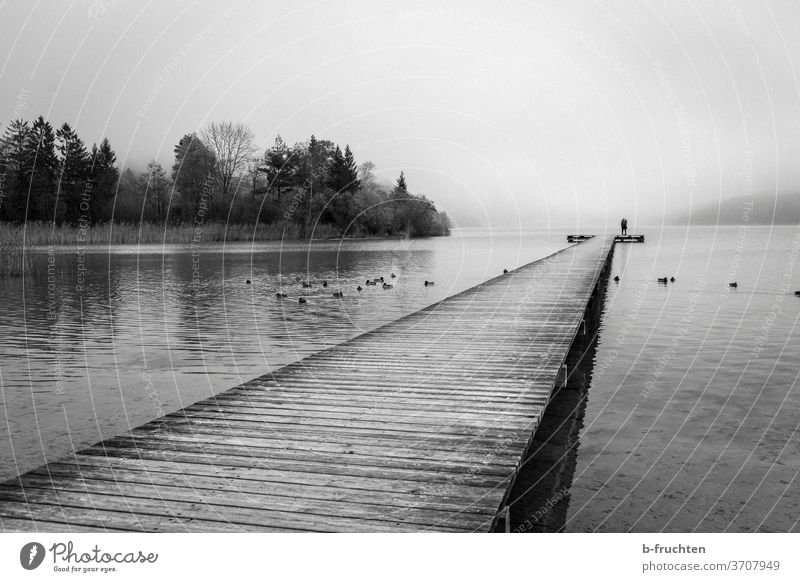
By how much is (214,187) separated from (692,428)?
7142 cm

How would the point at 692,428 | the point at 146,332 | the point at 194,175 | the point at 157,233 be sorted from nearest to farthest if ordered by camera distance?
the point at 692,428 < the point at 146,332 < the point at 157,233 < the point at 194,175

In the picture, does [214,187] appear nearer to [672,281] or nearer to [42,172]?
[42,172]

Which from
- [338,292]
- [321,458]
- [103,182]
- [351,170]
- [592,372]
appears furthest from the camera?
[351,170]

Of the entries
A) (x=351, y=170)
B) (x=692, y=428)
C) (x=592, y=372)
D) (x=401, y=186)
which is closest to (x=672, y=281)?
(x=592, y=372)

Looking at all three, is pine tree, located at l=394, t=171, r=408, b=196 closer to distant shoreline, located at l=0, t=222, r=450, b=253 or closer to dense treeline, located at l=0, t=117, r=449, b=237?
dense treeline, located at l=0, t=117, r=449, b=237

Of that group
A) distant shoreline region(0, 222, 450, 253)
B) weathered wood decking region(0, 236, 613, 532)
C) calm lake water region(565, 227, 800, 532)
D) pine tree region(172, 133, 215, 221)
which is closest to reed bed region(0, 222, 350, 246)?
distant shoreline region(0, 222, 450, 253)

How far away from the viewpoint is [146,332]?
18312 millimetres

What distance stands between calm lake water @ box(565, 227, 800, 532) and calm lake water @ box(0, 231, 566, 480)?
6.99 meters

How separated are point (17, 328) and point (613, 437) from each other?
660 inches

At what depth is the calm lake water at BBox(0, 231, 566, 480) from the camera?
1025cm
